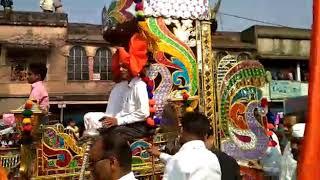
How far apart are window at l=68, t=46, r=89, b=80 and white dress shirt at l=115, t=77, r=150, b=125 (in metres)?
15.5

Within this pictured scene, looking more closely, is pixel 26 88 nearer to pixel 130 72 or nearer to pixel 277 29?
pixel 277 29

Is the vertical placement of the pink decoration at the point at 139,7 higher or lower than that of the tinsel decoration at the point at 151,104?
higher

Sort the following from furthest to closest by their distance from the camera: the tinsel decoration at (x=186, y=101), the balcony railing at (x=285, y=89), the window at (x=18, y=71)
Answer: the balcony railing at (x=285, y=89) → the window at (x=18, y=71) → the tinsel decoration at (x=186, y=101)

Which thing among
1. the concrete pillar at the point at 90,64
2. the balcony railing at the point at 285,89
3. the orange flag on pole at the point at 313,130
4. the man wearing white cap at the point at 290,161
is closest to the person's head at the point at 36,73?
the man wearing white cap at the point at 290,161

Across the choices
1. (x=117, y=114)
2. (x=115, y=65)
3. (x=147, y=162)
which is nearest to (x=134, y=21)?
(x=115, y=65)

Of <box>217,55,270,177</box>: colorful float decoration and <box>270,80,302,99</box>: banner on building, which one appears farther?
<box>270,80,302,99</box>: banner on building

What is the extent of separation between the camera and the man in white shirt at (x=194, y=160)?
294 cm

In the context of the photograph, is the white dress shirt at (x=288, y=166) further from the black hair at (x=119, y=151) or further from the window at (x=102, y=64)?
the window at (x=102, y=64)

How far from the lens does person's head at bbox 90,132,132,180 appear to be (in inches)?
93.2

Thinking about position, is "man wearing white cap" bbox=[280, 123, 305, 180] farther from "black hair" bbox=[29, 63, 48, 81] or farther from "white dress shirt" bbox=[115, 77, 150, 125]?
"black hair" bbox=[29, 63, 48, 81]

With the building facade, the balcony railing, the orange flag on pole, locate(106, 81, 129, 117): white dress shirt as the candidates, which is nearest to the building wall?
the building facade

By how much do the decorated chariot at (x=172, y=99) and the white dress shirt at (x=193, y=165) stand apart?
166 centimetres

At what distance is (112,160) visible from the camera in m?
2.39

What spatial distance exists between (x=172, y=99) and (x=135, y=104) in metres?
0.48
